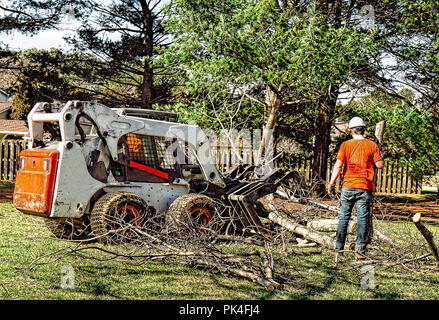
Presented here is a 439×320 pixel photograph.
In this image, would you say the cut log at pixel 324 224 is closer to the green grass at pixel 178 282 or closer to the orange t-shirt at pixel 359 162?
Answer: the green grass at pixel 178 282

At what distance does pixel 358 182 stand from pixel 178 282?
2.93 metres

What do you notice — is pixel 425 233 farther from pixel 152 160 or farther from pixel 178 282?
pixel 152 160

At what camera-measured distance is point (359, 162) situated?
746cm

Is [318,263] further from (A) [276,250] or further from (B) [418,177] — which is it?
(B) [418,177]

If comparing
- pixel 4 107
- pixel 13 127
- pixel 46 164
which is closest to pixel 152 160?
pixel 46 164

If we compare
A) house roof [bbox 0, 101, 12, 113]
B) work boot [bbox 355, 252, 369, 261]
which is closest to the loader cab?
work boot [bbox 355, 252, 369, 261]

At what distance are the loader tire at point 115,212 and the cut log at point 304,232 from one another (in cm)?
231

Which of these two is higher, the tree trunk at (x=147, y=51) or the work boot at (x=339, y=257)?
the tree trunk at (x=147, y=51)

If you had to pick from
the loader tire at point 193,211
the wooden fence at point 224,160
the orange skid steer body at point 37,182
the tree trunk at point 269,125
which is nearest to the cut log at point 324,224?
the loader tire at point 193,211

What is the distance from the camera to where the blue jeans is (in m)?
7.28

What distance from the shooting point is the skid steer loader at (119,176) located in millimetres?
7664

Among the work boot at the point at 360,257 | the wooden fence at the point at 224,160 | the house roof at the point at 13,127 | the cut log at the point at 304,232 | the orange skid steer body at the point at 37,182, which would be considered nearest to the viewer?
the work boot at the point at 360,257

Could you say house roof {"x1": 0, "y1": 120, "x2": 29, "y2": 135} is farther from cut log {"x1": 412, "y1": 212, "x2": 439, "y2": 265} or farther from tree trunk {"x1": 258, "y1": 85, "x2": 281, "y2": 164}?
cut log {"x1": 412, "y1": 212, "x2": 439, "y2": 265}

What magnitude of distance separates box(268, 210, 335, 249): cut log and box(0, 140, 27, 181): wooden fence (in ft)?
47.4
